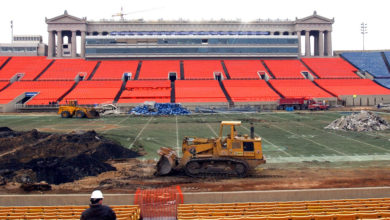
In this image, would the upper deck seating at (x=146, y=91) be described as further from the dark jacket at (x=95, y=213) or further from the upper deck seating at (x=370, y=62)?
the dark jacket at (x=95, y=213)

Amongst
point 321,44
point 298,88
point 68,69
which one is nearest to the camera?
point 298,88

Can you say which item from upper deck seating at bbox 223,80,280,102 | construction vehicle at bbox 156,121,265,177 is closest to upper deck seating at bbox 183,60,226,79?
upper deck seating at bbox 223,80,280,102

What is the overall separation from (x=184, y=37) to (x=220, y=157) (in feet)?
208

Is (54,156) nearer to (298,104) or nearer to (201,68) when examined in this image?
(298,104)

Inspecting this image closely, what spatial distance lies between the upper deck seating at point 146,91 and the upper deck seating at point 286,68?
2395 cm

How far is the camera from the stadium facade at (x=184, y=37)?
7394cm

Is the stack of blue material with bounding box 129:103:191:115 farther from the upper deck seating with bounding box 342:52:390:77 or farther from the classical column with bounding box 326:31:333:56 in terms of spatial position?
the classical column with bounding box 326:31:333:56

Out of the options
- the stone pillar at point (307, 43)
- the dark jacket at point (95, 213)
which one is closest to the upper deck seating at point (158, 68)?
the stone pillar at point (307, 43)

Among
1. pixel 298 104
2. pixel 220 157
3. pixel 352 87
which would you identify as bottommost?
pixel 220 157

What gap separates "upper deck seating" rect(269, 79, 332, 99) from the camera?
5610 cm

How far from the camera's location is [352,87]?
197ft

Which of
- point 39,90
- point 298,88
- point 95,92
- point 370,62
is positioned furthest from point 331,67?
point 39,90

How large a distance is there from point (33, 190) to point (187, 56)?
6567 cm

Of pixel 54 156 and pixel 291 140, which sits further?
pixel 291 140
